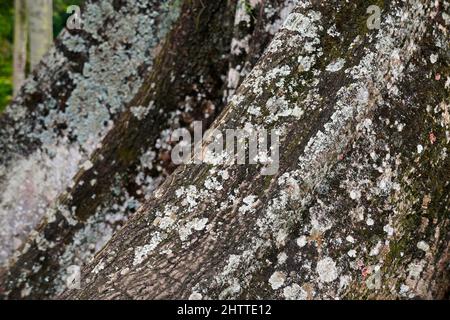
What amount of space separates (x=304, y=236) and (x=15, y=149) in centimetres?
308

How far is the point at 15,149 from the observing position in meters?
4.57

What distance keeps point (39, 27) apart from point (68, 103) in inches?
165

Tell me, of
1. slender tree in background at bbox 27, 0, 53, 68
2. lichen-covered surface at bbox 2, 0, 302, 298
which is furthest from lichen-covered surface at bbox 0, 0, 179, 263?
slender tree in background at bbox 27, 0, 53, 68

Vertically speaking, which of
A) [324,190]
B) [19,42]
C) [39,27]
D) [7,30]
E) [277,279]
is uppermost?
[7,30]

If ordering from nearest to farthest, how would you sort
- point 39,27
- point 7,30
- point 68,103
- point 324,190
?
point 324,190
point 68,103
point 39,27
point 7,30

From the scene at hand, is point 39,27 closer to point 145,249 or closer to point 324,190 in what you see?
point 145,249

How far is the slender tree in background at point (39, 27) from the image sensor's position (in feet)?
26.5

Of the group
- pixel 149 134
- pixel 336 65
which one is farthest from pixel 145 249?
pixel 149 134

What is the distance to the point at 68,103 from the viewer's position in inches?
176

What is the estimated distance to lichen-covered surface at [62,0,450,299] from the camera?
1925mm

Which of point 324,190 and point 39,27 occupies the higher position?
point 39,27

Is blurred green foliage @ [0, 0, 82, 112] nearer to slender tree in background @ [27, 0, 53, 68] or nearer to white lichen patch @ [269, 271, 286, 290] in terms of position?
slender tree in background @ [27, 0, 53, 68]
